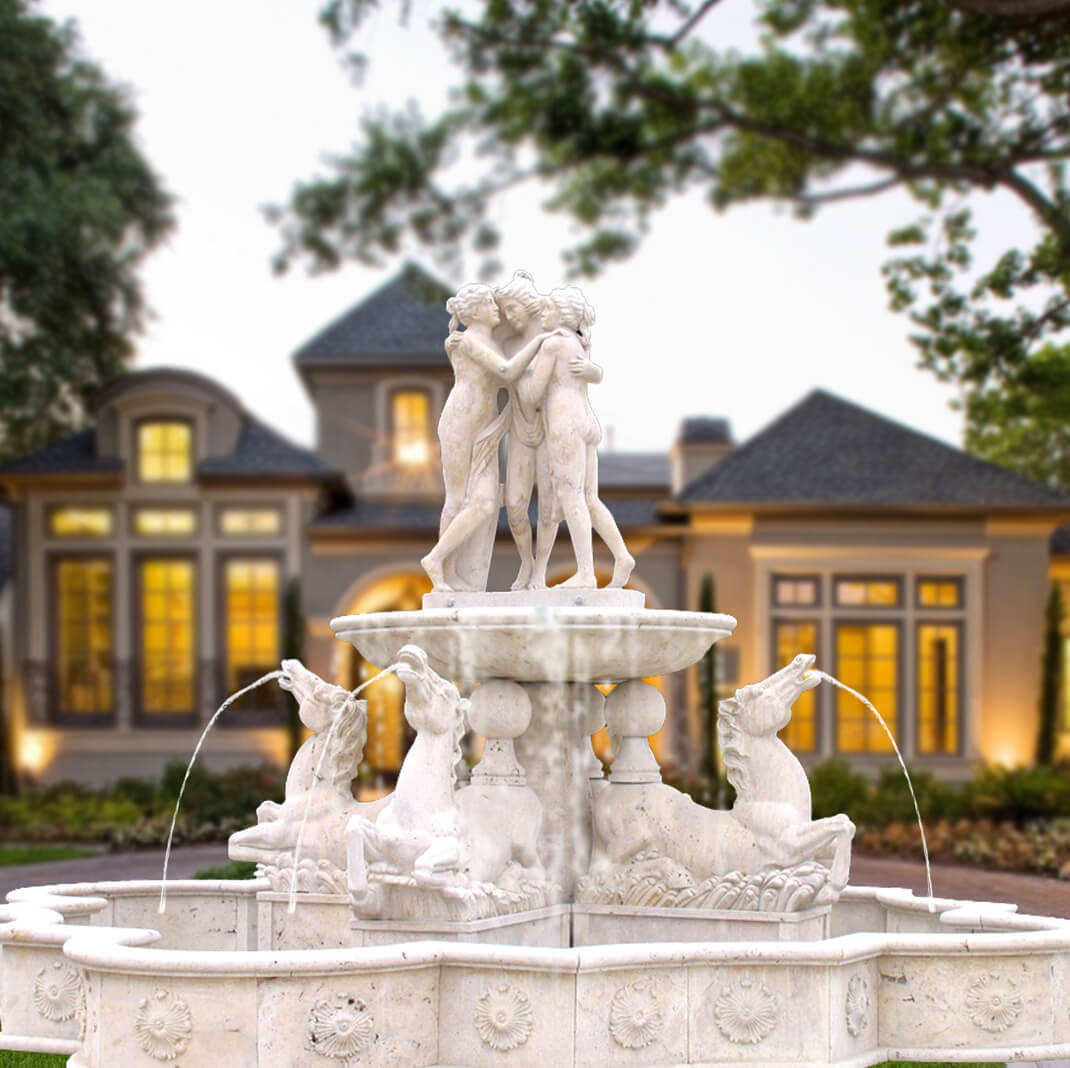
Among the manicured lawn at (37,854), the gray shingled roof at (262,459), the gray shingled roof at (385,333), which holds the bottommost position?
the manicured lawn at (37,854)

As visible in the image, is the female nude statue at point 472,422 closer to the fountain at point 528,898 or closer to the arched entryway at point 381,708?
the fountain at point 528,898

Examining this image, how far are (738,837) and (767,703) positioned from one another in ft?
2.20

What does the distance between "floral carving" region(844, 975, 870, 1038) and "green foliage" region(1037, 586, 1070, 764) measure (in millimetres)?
18183

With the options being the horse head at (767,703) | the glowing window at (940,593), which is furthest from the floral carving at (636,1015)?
the glowing window at (940,593)

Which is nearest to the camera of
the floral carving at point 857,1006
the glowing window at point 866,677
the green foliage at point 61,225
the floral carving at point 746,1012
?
the floral carving at point 746,1012

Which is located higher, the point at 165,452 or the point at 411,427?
the point at 411,427

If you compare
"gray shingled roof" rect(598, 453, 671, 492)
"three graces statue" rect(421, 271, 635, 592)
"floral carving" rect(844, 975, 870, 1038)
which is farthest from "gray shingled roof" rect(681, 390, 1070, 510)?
"floral carving" rect(844, 975, 870, 1038)

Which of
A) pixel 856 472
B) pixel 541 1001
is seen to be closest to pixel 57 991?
pixel 541 1001

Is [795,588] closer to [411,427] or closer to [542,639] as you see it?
[411,427]

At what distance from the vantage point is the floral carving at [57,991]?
7.13m

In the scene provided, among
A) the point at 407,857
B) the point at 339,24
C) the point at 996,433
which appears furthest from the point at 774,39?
the point at 407,857

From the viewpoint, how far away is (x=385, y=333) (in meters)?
27.0

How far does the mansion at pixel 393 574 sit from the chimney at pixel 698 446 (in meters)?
1.42

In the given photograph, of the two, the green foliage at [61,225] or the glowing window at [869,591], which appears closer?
the glowing window at [869,591]
